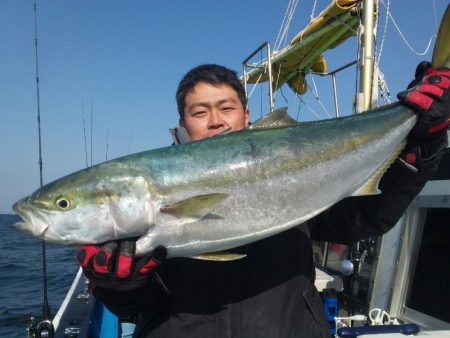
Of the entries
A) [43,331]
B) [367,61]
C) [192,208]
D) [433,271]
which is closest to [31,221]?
[192,208]

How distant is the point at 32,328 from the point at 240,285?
2.86m

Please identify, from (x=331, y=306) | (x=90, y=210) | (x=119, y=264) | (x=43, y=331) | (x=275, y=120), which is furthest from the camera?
(x=331, y=306)

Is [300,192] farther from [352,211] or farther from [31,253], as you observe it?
[31,253]

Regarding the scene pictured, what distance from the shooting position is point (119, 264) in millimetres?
2211

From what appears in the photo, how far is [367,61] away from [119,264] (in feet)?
17.1

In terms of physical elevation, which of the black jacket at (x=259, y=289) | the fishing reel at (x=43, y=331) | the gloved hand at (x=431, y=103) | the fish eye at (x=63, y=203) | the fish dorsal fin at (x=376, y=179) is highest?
the gloved hand at (x=431, y=103)

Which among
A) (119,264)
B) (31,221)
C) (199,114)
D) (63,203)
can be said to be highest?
(199,114)

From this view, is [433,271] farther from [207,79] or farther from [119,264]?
[119,264]

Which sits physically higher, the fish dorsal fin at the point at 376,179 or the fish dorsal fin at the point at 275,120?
the fish dorsal fin at the point at 275,120

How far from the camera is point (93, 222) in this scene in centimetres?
232

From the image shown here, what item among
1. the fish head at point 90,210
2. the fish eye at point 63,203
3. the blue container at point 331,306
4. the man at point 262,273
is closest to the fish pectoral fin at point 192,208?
the fish head at point 90,210

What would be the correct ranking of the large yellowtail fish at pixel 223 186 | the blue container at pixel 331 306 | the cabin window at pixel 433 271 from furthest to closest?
the blue container at pixel 331 306
the cabin window at pixel 433 271
the large yellowtail fish at pixel 223 186

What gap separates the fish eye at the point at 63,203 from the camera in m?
2.37

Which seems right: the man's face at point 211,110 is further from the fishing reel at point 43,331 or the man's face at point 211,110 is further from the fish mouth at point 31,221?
the fishing reel at point 43,331
